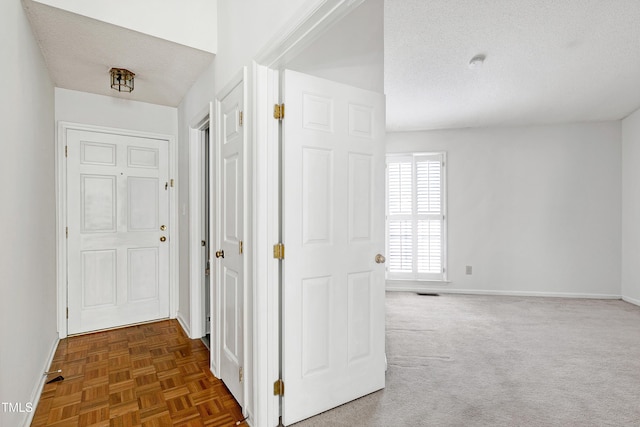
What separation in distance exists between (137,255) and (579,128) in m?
6.12

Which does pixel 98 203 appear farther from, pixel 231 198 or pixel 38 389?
pixel 231 198

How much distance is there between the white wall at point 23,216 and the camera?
1.52 m

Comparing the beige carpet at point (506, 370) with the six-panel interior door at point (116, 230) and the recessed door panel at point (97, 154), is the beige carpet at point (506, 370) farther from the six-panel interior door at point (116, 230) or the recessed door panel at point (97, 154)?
the recessed door panel at point (97, 154)

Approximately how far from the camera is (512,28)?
2.43 meters

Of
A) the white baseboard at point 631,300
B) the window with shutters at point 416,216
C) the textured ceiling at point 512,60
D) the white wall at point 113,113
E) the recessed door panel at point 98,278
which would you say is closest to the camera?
the textured ceiling at point 512,60

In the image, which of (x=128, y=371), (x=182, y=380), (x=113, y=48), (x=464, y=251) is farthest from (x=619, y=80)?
(x=128, y=371)

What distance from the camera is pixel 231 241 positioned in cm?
212

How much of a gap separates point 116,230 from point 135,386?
1.70 metres

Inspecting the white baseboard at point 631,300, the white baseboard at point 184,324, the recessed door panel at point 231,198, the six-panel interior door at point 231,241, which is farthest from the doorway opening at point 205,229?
the white baseboard at point 631,300

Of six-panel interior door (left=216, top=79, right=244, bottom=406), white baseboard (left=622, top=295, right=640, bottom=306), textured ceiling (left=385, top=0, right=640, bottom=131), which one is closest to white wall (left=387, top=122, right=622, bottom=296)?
white baseboard (left=622, top=295, right=640, bottom=306)

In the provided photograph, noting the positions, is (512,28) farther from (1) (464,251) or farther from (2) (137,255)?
(2) (137,255)

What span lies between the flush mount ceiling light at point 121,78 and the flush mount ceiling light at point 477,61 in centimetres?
305

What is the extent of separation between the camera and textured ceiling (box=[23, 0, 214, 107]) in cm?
203

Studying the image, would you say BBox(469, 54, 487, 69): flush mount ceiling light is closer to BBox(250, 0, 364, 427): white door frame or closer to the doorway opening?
BBox(250, 0, 364, 427): white door frame
